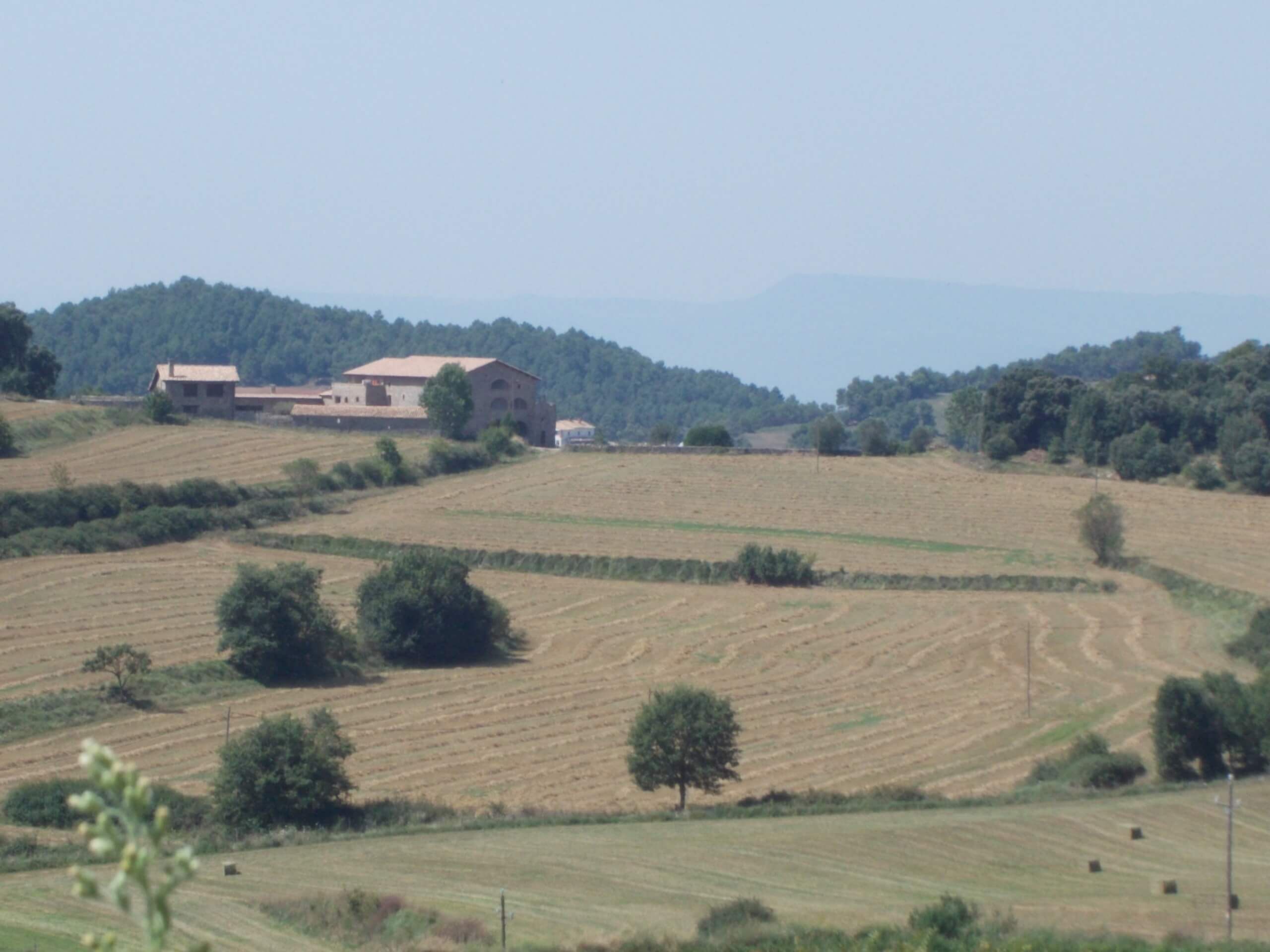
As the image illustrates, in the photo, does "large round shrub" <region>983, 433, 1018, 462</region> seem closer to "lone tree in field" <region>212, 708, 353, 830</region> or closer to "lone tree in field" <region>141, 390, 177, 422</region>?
"lone tree in field" <region>141, 390, 177, 422</region>

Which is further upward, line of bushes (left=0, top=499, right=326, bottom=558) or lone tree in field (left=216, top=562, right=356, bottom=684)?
line of bushes (left=0, top=499, right=326, bottom=558)

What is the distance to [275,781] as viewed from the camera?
25.8 m

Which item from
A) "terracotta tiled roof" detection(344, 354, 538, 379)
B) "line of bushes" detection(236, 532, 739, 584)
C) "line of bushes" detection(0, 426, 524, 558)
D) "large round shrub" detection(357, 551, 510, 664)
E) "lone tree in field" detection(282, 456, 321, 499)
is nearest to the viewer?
"large round shrub" detection(357, 551, 510, 664)

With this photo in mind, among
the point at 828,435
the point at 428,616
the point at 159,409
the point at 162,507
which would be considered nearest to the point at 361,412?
Result: the point at 159,409

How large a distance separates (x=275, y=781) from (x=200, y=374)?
224 ft

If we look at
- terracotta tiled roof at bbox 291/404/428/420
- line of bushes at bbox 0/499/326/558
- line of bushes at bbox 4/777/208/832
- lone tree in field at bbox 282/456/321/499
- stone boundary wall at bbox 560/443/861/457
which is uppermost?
terracotta tiled roof at bbox 291/404/428/420

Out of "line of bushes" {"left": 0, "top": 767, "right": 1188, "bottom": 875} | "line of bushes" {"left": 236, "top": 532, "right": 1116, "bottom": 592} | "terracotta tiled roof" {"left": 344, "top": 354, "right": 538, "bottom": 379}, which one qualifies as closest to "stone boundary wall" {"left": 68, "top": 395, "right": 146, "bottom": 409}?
"terracotta tiled roof" {"left": 344, "top": 354, "right": 538, "bottom": 379}

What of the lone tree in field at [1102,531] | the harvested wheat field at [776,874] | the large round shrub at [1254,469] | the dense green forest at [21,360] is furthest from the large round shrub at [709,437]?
the harvested wheat field at [776,874]

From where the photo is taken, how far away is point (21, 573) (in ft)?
152

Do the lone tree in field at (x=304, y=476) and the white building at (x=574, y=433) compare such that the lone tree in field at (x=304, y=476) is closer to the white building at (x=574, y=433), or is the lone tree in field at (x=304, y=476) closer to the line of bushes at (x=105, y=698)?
the line of bushes at (x=105, y=698)

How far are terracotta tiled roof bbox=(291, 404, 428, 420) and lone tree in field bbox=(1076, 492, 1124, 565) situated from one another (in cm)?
4437

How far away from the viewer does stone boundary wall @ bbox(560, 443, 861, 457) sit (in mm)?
86000

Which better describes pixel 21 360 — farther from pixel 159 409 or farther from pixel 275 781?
pixel 275 781

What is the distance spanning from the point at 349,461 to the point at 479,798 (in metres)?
45.1
